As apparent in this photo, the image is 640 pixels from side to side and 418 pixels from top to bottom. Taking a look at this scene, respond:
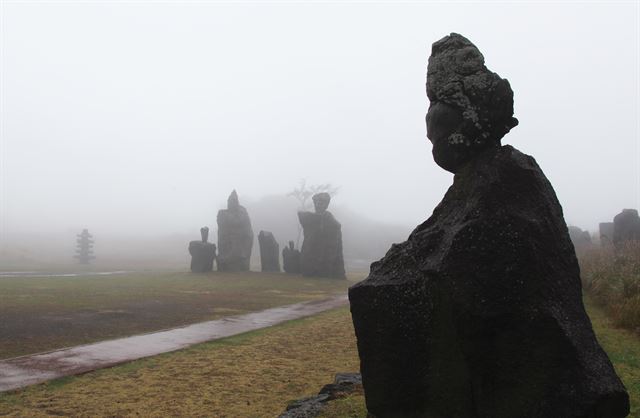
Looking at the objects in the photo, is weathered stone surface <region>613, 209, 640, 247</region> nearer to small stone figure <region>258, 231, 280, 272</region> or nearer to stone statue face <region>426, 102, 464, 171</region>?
small stone figure <region>258, 231, 280, 272</region>

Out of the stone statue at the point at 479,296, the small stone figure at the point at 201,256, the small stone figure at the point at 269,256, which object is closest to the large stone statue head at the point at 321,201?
the small stone figure at the point at 269,256

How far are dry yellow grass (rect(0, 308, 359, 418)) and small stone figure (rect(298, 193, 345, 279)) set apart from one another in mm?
17107

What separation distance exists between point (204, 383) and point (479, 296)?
4.49 meters

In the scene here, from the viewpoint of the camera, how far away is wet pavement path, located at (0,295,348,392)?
7227 millimetres

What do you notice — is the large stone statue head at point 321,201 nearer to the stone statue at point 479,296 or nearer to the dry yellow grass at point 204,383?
the dry yellow grass at point 204,383

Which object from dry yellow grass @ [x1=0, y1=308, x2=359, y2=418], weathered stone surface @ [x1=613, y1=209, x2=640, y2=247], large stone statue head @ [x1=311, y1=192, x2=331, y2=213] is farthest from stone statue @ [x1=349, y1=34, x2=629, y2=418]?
large stone statue head @ [x1=311, y1=192, x2=331, y2=213]

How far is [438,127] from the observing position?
Result: 173 inches

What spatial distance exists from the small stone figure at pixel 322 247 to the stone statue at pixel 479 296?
22.7 m

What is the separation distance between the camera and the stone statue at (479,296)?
3662 millimetres

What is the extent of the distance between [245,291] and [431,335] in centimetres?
1722

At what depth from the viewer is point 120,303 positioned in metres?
15.6

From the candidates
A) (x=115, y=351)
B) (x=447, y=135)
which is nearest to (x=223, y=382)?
(x=115, y=351)

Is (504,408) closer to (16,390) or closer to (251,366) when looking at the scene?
(251,366)

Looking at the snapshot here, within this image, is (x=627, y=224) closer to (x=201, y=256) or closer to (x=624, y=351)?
(x=624, y=351)
